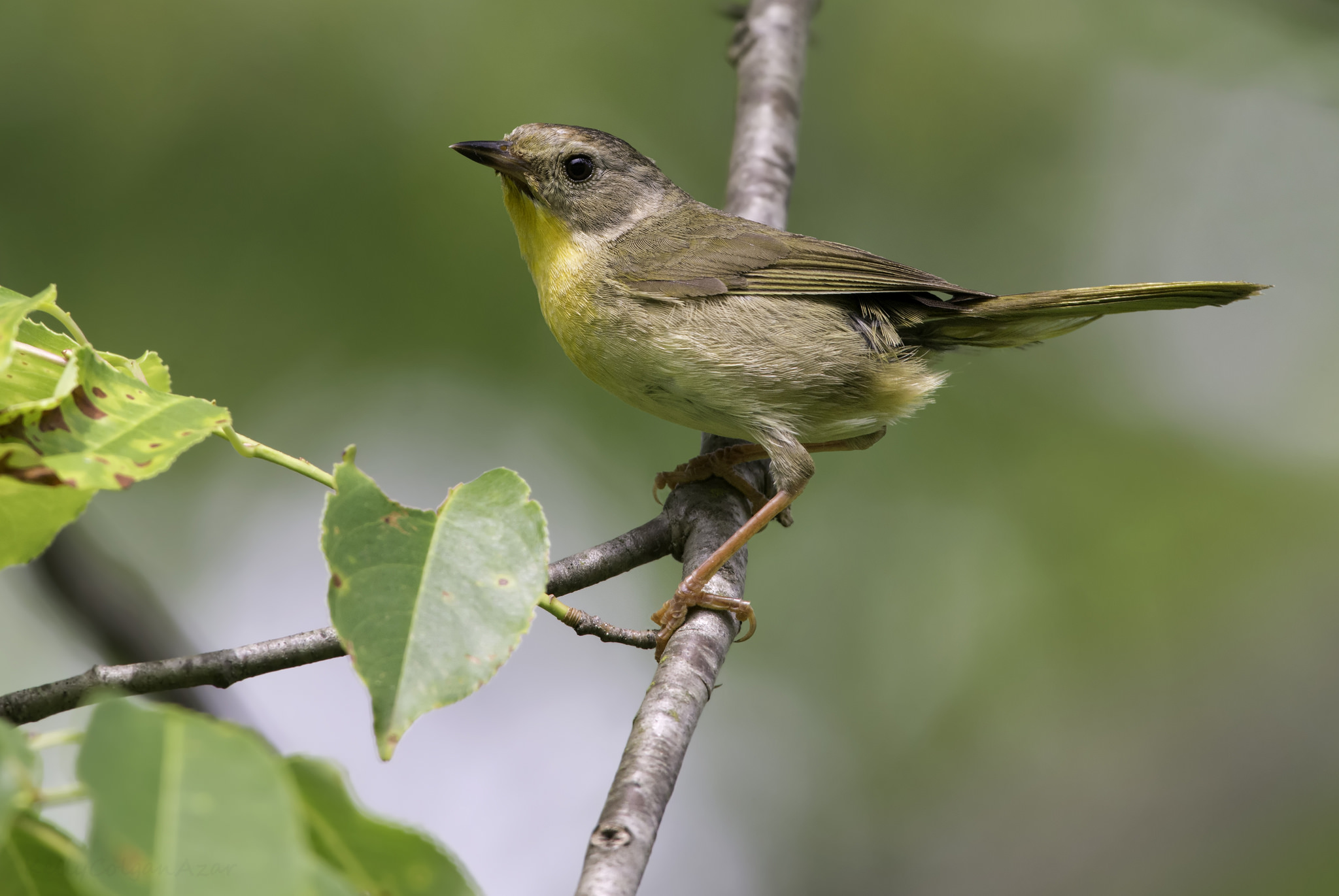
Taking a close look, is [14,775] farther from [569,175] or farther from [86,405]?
[569,175]

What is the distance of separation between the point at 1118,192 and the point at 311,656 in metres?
6.86

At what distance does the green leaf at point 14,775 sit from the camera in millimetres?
1078

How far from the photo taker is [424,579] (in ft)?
5.57

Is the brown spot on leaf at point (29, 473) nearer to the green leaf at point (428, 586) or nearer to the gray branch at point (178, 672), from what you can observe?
the green leaf at point (428, 586)

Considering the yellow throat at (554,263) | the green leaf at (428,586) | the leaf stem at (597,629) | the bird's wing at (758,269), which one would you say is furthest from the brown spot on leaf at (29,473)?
the bird's wing at (758,269)

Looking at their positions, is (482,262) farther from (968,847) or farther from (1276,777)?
(1276,777)

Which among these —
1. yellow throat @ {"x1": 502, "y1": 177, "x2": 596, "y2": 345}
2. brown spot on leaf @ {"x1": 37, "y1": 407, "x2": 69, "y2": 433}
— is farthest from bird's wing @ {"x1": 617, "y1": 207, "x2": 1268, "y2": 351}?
brown spot on leaf @ {"x1": 37, "y1": 407, "x2": 69, "y2": 433}

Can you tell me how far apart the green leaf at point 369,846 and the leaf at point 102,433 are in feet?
1.98

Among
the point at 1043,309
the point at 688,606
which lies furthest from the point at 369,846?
the point at 1043,309

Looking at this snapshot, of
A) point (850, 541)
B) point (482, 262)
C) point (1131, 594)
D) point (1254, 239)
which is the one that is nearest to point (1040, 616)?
point (1131, 594)

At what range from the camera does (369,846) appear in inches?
53.0

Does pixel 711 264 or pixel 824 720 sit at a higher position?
pixel 711 264

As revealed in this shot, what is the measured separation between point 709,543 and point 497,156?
6.97 ft

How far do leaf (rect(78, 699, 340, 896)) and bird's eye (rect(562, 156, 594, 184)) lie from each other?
12.2 ft
